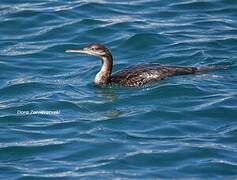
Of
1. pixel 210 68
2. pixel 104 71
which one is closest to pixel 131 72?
pixel 104 71

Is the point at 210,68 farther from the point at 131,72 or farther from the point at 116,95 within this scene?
the point at 116,95

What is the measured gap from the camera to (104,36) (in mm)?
21844

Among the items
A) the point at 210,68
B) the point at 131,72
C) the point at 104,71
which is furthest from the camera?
the point at 210,68

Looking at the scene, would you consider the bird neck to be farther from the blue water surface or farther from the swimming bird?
the blue water surface

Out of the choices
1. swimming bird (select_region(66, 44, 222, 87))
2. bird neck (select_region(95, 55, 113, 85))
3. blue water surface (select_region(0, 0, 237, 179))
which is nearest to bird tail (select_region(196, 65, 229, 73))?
swimming bird (select_region(66, 44, 222, 87))

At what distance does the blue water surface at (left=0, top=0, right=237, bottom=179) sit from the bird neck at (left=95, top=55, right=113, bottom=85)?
A: 6.7 inches

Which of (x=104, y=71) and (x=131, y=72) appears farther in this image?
(x=104, y=71)

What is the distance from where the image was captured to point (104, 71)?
18.8m

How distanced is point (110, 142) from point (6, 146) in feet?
4.96

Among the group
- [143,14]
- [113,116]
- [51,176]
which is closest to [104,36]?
[143,14]

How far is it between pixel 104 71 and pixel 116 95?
3.13 feet

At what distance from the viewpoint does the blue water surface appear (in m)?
14.7

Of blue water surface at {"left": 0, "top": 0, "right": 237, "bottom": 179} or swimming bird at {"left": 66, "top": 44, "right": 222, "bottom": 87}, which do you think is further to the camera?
swimming bird at {"left": 66, "top": 44, "right": 222, "bottom": 87}

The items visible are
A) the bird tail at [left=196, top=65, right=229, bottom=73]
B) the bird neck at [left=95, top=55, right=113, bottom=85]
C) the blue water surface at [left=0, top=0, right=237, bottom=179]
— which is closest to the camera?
the blue water surface at [left=0, top=0, right=237, bottom=179]
